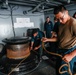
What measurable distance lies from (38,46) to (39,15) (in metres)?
3.03

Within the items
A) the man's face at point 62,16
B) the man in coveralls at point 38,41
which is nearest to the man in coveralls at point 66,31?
the man's face at point 62,16

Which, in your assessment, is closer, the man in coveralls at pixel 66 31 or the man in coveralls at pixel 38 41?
the man in coveralls at pixel 66 31

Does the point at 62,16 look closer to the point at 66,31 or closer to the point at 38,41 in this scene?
the point at 66,31

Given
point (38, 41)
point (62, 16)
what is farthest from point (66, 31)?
point (38, 41)

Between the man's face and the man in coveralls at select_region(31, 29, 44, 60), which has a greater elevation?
the man's face

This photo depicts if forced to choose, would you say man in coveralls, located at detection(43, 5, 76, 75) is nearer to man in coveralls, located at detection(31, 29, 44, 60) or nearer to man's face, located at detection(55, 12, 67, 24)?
man's face, located at detection(55, 12, 67, 24)

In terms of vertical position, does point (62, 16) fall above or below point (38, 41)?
above

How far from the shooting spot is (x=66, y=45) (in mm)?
1661

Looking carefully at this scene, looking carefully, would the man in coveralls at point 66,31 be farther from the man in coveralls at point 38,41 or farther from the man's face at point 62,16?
the man in coveralls at point 38,41

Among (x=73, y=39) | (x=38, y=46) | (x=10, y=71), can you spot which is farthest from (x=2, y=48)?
(x=73, y=39)

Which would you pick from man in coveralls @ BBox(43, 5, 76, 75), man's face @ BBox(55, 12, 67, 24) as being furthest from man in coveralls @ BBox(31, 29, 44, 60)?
man's face @ BBox(55, 12, 67, 24)

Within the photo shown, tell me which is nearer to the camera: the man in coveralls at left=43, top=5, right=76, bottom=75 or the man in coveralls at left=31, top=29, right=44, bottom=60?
the man in coveralls at left=43, top=5, right=76, bottom=75

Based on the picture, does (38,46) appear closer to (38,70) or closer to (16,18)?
(38,70)

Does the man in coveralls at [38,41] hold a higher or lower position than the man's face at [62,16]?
lower
